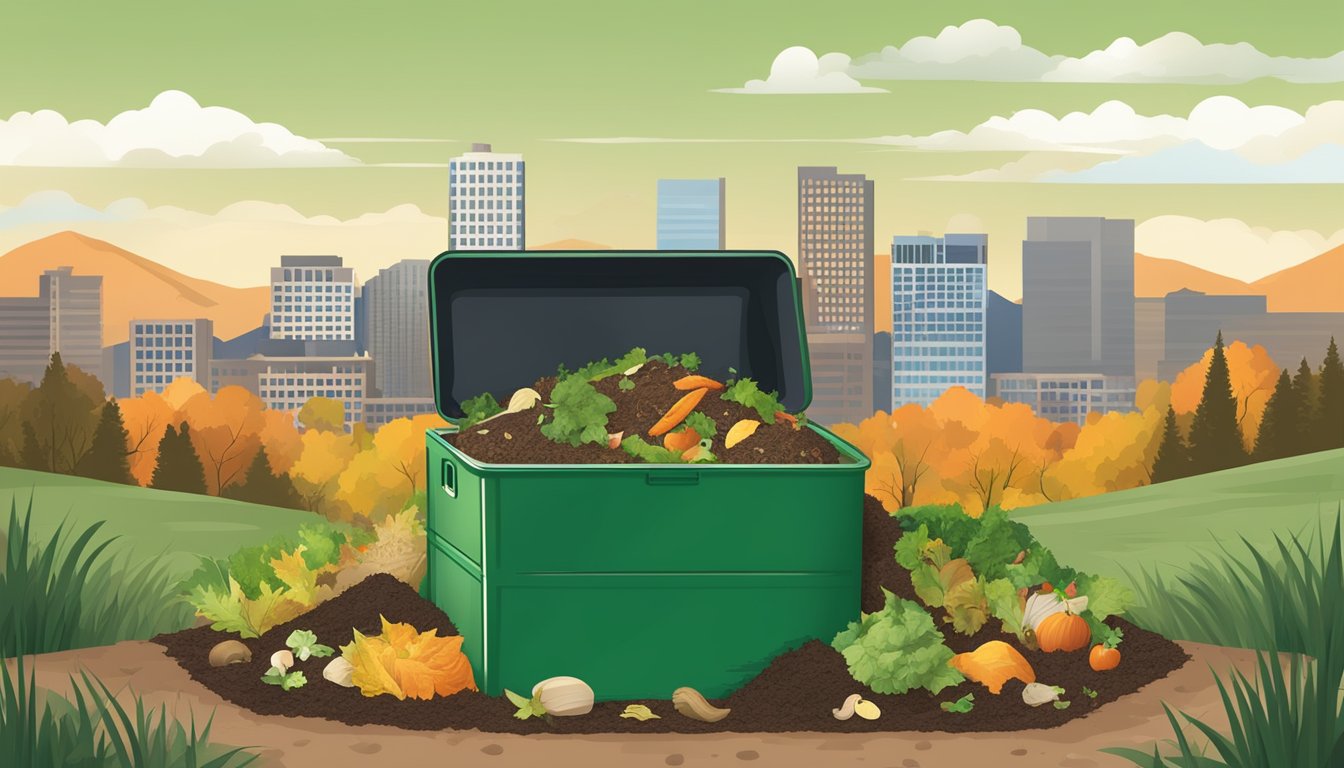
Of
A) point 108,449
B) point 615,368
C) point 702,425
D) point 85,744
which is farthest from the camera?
point 108,449

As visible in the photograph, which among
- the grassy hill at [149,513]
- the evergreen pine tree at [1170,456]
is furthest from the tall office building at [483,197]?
the evergreen pine tree at [1170,456]

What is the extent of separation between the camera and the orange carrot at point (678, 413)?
598cm

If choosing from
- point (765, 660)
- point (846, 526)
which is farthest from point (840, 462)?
point (765, 660)

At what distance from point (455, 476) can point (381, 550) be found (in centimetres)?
116

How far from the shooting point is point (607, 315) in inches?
281

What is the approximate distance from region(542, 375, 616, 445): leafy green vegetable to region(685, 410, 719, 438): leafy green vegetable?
336 millimetres

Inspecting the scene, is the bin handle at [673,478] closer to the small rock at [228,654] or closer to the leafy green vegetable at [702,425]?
the leafy green vegetable at [702,425]

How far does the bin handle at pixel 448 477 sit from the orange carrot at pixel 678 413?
85 centimetres

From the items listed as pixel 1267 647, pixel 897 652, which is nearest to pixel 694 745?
pixel 897 652

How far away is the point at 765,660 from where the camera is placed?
5.58m

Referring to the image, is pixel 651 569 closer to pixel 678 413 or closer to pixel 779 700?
pixel 779 700

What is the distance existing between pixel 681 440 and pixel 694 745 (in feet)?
4.39

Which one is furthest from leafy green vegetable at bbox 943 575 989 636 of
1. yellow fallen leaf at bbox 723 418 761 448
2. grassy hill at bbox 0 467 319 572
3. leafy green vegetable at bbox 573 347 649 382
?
grassy hill at bbox 0 467 319 572

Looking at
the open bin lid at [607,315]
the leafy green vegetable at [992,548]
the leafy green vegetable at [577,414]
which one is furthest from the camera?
the open bin lid at [607,315]
